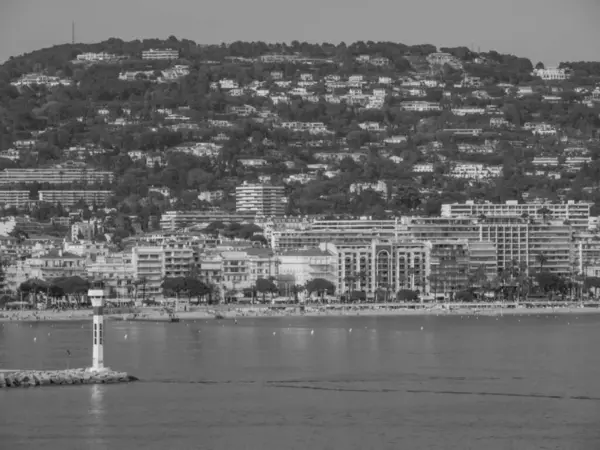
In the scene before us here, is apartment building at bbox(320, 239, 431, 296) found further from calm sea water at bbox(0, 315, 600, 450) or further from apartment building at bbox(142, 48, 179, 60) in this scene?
apartment building at bbox(142, 48, 179, 60)

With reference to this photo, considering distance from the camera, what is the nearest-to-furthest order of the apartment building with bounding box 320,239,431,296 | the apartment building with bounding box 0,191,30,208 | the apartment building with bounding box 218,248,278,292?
1. the apartment building with bounding box 320,239,431,296
2. the apartment building with bounding box 218,248,278,292
3. the apartment building with bounding box 0,191,30,208

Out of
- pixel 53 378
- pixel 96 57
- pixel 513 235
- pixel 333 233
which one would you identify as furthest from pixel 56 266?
pixel 96 57

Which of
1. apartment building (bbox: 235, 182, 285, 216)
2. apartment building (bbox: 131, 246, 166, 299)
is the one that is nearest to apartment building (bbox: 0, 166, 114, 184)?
apartment building (bbox: 235, 182, 285, 216)

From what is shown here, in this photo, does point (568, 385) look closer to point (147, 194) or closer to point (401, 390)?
point (401, 390)

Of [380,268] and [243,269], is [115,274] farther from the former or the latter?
[380,268]

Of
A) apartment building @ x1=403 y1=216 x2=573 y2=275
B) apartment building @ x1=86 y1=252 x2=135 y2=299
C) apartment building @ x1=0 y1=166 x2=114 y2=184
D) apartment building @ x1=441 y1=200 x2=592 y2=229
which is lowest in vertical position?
apartment building @ x1=86 y1=252 x2=135 y2=299

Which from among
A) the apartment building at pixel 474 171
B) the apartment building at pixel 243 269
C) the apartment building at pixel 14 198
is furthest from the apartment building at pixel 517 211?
the apartment building at pixel 14 198

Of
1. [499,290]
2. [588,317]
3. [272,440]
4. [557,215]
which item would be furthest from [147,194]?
[272,440]
